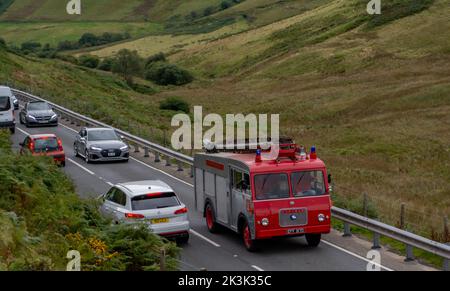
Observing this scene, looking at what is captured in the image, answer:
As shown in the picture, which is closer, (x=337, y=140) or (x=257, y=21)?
(x=337, y=140)

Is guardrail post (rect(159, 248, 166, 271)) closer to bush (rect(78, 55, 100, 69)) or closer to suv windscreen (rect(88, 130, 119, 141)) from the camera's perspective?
suv windscreen (rect(88, 130, 119, 141))

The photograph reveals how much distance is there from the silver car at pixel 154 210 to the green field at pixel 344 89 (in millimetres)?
6389

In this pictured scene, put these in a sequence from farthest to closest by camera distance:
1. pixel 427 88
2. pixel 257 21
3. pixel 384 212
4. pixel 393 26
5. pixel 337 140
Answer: pixel 257 21, pixel 393 26, pixel 427 88, pixel 337 140, pixel 384 212

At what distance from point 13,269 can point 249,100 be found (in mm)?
72756

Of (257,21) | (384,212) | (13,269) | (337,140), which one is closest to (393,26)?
(337,140)

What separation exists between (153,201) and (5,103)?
24.2 metres

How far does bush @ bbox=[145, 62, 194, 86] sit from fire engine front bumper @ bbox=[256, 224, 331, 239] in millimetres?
98212

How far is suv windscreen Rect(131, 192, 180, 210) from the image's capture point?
19.1 metres

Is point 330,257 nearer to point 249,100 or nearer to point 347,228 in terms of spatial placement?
point 347,228

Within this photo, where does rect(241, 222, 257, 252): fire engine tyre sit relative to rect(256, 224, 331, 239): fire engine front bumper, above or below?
below

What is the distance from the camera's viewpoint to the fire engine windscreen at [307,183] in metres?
18.3

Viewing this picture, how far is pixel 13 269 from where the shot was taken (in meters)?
12.6

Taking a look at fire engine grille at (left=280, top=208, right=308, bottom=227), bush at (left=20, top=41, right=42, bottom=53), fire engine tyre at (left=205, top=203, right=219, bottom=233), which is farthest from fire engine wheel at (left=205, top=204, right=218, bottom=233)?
bush at (left=20, top=41, right=42, bottom=53)

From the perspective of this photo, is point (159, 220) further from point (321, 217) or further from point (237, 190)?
point (321, 217)
